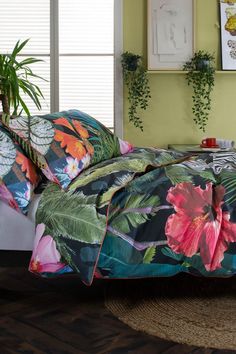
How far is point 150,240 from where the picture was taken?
7.47ft

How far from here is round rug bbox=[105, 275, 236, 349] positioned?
2.19 meters

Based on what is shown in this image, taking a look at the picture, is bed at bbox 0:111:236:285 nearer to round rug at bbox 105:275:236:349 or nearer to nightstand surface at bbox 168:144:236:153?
round rug at bbox 105:275:236:349

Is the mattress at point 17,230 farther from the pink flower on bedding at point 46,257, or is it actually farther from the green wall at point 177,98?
the green wall at point 177,98

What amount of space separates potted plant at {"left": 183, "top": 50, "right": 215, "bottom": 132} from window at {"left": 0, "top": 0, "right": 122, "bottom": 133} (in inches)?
25.2

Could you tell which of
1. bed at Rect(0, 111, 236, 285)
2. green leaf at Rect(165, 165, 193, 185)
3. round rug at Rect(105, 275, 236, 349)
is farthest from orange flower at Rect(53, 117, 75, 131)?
round rug at Rect(105, 275, 236, 349)

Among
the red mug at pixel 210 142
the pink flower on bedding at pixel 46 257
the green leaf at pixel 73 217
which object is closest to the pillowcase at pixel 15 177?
the green leaf at pixel 73 217

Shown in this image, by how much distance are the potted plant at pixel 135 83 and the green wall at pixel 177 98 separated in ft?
0.27

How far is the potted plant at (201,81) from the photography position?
4.92m

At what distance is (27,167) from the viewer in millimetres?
2564

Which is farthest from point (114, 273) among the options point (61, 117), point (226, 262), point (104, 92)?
point (104, 92)

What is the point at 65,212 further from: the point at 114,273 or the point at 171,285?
the point at 171,285

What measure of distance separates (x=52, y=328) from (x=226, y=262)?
0.73m

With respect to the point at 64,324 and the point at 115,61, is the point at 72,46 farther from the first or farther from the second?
the point at 64,324

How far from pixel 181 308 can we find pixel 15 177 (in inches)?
35.5
